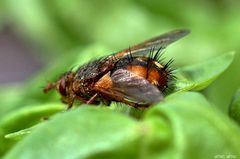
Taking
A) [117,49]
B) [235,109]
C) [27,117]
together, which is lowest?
[117,49]

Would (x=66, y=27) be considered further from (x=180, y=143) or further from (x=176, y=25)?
(x=180, y=143)

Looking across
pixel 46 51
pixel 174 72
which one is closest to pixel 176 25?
pixel 46 51

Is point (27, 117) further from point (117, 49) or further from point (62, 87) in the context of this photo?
point (117, 49)

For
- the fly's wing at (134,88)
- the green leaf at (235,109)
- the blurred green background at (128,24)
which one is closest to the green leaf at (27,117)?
the fly's wing at (134,88)

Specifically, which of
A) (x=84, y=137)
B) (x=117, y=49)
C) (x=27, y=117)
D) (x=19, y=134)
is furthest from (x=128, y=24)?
(x=84, y=137)

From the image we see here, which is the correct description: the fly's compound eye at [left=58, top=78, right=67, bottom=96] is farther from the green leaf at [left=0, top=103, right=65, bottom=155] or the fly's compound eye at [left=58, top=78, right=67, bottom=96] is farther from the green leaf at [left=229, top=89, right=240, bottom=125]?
the green leaf at [left=229, top=89, right=240, bottom=125]

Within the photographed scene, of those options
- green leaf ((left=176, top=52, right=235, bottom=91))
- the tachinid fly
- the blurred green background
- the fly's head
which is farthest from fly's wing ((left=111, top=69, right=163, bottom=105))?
the blurred green background

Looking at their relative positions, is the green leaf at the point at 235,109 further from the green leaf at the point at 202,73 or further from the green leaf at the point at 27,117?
the green leaf at the point at 27,117
